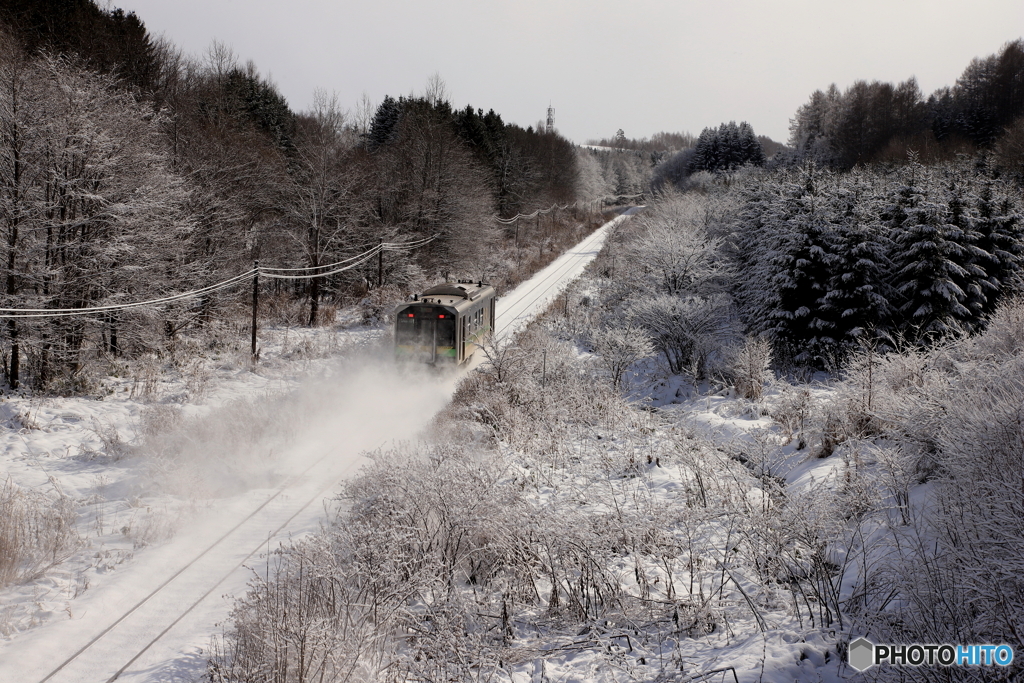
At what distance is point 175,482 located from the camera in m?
9.21

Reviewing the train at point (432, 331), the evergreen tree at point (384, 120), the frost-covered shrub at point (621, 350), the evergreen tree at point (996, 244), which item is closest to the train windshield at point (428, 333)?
the train at point (432, 331)

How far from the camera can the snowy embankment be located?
5.75 metres

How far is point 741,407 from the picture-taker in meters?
13.9

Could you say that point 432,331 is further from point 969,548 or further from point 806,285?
point 806,285

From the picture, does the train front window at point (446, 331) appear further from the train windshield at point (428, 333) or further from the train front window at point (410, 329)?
the train front window at point (410, 329)

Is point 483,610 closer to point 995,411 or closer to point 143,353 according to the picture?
point 995,411

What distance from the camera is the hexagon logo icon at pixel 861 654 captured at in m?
4.31

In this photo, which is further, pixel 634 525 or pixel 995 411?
pixel 634 525

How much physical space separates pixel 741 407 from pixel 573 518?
8.90m

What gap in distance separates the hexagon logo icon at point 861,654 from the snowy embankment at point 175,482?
5775 millimetres

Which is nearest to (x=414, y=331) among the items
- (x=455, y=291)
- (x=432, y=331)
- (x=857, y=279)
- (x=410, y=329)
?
(x=410, y=329)

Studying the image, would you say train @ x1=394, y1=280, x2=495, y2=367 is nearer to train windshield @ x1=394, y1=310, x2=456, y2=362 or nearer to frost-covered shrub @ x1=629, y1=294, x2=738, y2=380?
train windshield @ x1=394, y1=310, x2=456, y2=362

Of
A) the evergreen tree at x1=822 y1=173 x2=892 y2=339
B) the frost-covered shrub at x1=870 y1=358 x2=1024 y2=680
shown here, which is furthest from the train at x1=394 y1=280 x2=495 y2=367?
the evergreen tree at x1=822 y1=173 x2=892 y2=339

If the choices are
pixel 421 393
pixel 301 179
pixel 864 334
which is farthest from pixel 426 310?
pixel 301 179
